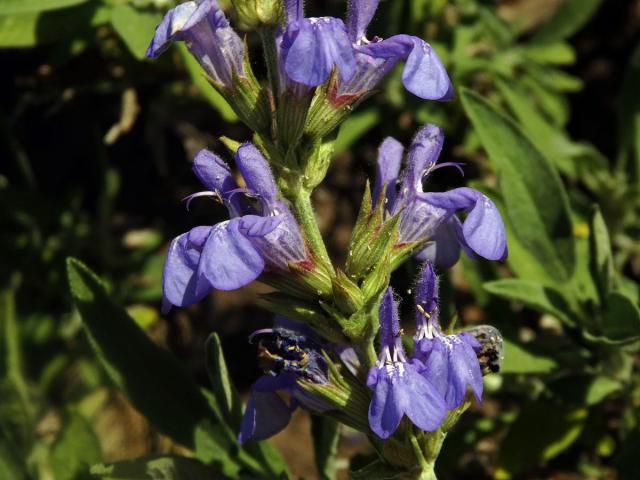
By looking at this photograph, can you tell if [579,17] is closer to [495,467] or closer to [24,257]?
[495,467]

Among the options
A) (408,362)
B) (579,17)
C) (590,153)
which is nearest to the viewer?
(408,362)

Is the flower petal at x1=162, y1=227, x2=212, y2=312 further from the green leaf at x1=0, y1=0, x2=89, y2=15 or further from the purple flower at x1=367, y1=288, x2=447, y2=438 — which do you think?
the green leaf at x1=0, y1=0, x2=89, y2=15

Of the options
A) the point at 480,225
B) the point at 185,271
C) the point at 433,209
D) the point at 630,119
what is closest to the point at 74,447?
the point at 185,271

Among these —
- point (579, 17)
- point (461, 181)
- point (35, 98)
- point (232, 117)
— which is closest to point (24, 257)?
point (35, 98)

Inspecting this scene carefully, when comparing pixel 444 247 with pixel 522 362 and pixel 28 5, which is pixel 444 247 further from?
pixel 28 5

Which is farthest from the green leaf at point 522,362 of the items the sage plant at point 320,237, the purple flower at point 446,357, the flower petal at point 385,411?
the flower petal at point 385,411

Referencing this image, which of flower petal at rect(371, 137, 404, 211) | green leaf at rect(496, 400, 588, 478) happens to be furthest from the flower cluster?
green leaf at rect(496, 400, 588, 478)

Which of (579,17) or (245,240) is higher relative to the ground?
(245,240)
